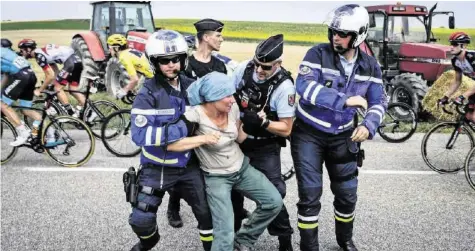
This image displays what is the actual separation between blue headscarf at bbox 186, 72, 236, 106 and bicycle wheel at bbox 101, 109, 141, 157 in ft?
15.1

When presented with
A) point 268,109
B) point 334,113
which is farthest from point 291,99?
point 334,113

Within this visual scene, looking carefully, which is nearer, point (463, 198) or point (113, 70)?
point (463, 198)

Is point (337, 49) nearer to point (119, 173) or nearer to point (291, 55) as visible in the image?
point (119, 173)

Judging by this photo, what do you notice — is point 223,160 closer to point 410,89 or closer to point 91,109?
point 91,109

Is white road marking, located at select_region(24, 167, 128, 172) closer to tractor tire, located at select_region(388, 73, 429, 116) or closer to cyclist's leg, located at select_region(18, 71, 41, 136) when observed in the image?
cyclist's leg, located at select_region(18, 71, 41, 136)

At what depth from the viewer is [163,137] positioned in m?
3.47

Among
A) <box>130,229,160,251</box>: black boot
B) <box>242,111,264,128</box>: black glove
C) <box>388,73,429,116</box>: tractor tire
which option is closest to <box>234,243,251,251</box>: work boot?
<box>130,229,160,251</box>: black boot

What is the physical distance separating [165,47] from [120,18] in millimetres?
12031

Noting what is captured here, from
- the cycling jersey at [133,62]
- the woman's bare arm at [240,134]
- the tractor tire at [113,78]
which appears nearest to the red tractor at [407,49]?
the cycling jersey at [133,62]

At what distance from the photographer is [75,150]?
26.4 ft

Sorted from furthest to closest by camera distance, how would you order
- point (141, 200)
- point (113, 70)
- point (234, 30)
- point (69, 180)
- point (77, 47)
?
point (234, 30)
point (77, 47)
point (113, 70)
point (69, 180)
point (141, 200)

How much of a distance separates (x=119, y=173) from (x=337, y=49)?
167 inches

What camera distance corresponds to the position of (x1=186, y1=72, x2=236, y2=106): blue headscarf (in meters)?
3.53

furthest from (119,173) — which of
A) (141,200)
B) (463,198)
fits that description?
(463,198)
